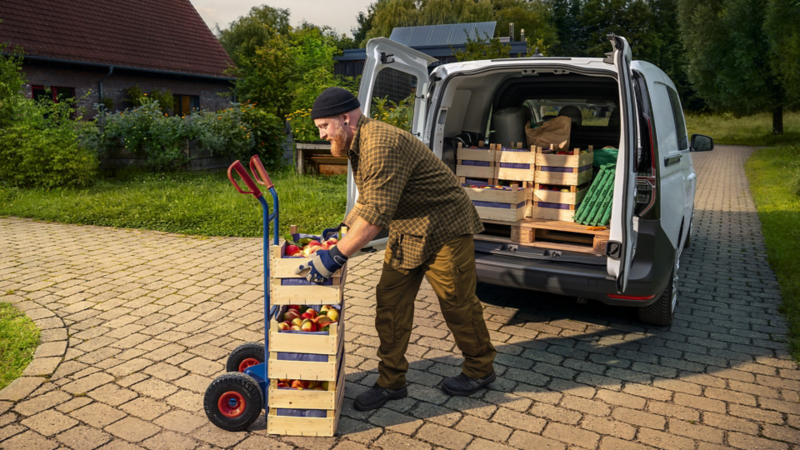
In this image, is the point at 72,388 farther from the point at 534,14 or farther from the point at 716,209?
the point at 534,14

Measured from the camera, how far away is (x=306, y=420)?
3.43 m

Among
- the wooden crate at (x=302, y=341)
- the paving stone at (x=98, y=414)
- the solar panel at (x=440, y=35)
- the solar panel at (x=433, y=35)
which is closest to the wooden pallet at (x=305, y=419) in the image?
the wooden crate at (x=302, y=341)

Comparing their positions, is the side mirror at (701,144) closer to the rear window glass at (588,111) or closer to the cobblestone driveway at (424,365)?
the rear window glass at (588,111)

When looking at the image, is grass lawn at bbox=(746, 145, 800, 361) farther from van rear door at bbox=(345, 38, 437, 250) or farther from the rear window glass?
van rear door at bbox=(345, 38, 437, 250)

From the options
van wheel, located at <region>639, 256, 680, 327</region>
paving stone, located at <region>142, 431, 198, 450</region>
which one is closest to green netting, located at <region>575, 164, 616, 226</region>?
van wheel, located at <region>639, 256, 680, 327</region>

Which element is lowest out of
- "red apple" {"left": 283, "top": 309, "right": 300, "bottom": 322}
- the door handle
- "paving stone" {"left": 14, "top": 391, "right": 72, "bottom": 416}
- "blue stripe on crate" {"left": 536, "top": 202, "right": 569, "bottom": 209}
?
"paving stone" {"left": 14, "top": 391, "right": 72, "bottom": 416}

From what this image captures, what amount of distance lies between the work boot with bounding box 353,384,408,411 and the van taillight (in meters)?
2.11

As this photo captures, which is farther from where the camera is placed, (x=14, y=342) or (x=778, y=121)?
(x=778, y=121)

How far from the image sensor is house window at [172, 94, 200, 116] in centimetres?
2328

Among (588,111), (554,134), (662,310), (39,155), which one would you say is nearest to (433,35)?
(39,155)

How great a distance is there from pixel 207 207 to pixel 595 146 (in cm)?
586

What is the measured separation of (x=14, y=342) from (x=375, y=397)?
2.81m

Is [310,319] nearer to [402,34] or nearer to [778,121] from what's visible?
[402,34]

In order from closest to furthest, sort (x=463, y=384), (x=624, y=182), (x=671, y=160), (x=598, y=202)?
1. (x=463, y=384)
2. (x=624, y=182)
3. (x=671, y=160)
4. (x=598, y=202)
